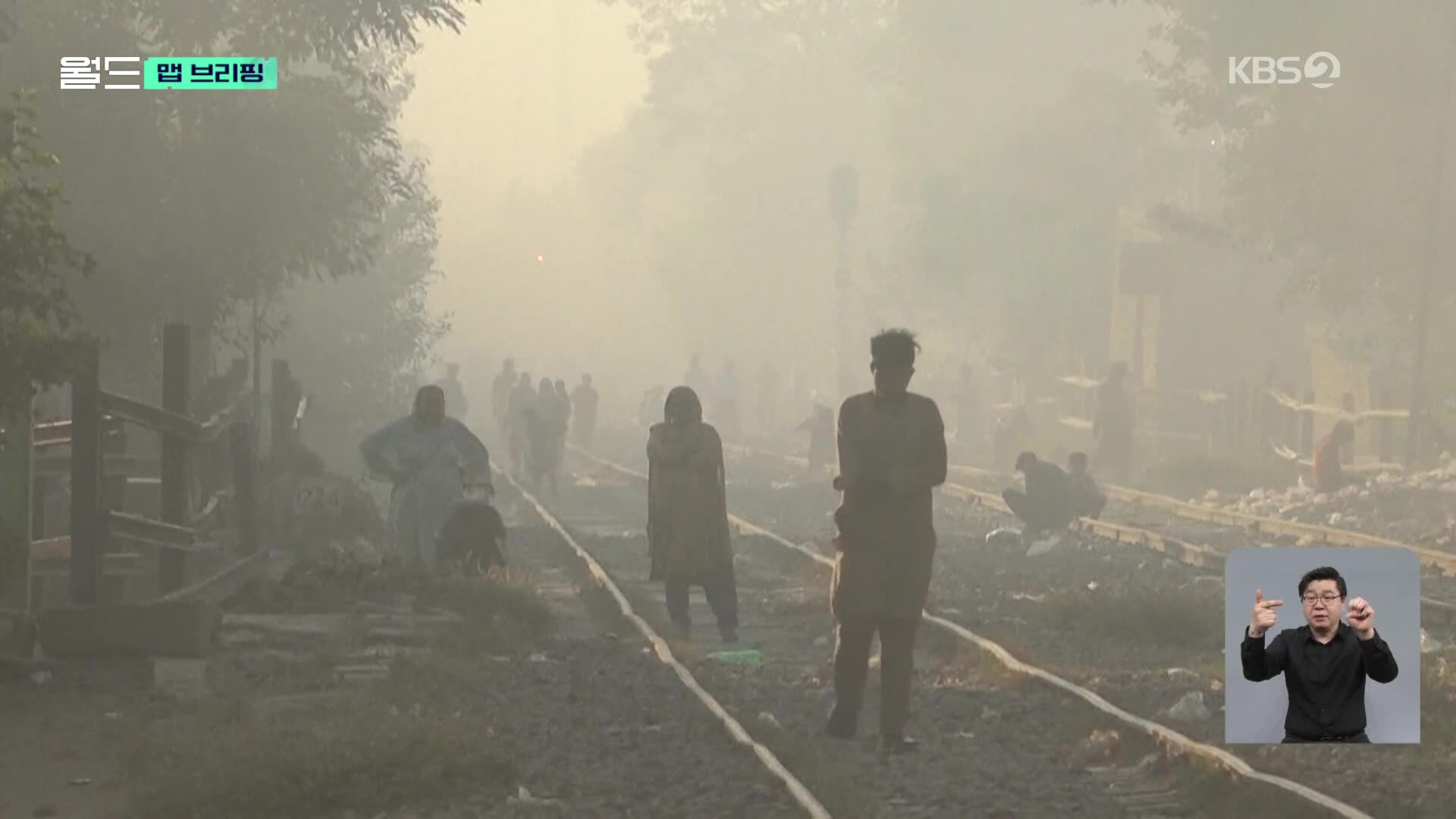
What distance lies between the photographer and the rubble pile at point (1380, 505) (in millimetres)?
23906

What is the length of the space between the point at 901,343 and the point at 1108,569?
385 inches

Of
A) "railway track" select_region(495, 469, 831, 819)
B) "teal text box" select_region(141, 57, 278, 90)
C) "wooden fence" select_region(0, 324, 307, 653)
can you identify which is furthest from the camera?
"teal text box" select_region(141, 57, 278, 90)

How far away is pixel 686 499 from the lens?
1480 centimetres

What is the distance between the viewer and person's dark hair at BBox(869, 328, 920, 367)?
33.9 ft

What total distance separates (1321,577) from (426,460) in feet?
33.0

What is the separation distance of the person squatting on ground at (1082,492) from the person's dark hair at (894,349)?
37.0ft

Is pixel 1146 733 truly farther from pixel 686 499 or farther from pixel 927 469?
pixel 686 499

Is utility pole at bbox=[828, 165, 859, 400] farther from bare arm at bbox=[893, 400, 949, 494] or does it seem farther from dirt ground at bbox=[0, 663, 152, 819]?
bare arm at bbox=[893, 400, 949, 494]

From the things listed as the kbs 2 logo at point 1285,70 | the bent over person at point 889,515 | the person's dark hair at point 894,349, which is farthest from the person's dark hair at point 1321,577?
the kbs 2 logo at point 1285,70

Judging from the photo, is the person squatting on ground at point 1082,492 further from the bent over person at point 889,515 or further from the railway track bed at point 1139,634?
the bent over person at point 889,515

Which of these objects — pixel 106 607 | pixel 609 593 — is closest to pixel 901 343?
pixel 106 607

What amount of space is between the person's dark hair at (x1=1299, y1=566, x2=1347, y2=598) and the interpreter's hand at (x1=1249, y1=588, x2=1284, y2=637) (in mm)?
100

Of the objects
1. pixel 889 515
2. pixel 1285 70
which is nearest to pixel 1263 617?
pixel 889 515

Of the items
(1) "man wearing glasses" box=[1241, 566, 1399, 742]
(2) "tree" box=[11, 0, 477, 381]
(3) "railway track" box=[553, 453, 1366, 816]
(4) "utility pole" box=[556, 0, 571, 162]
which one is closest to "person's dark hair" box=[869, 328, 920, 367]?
(3) "railway track" box=[553, 453, 1366, 816]
